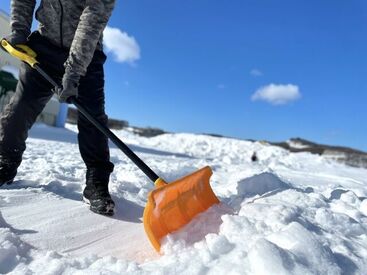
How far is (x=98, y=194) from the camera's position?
2.73 metres

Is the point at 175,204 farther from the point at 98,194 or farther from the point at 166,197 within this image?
the point at 98,194

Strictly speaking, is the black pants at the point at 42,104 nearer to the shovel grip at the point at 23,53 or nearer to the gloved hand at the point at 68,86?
the shovel grip at the point at 23,53

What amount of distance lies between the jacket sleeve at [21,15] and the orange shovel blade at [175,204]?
5.17ft

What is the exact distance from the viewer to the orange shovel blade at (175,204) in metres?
2.07

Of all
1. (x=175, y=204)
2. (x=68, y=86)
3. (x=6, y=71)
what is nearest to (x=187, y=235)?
(x=175, y=204)

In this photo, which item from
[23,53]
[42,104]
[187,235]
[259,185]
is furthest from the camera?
[259,185]

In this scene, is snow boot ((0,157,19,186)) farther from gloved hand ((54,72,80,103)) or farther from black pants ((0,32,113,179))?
gloved hand ((54,72,80,103))

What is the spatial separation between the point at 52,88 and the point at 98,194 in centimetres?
80

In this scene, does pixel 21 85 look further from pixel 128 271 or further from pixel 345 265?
pixel 345 265

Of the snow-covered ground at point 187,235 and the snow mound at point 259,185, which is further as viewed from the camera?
the snow mound at point 259,185

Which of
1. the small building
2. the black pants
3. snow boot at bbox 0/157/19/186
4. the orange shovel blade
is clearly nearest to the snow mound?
the orange shovel blade

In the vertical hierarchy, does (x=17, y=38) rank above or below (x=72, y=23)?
below

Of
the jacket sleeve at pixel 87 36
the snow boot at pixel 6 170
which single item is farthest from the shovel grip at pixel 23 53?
the snow boot at pixel 6 170

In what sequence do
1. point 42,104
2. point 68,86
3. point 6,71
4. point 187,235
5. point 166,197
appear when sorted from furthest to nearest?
point 6,71 → point 42,104 → point 68,86 → point 166,197 → point 187,235
